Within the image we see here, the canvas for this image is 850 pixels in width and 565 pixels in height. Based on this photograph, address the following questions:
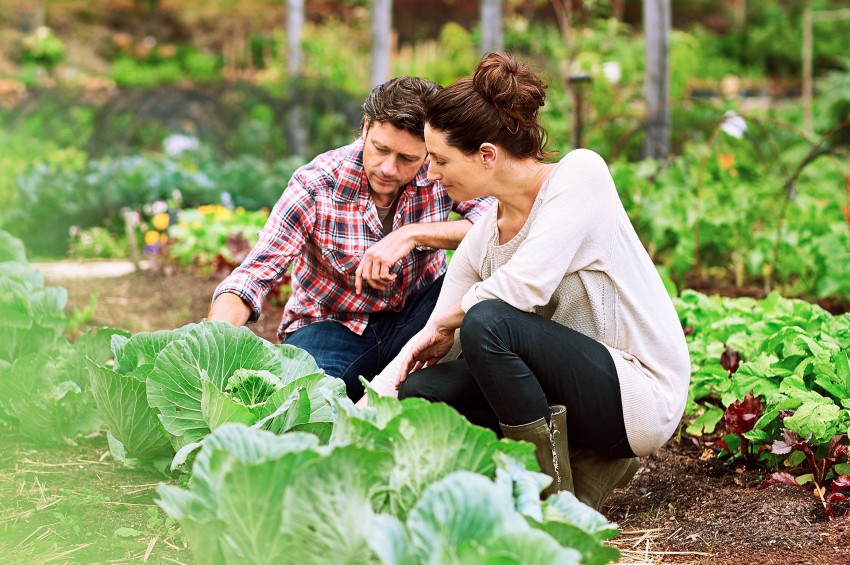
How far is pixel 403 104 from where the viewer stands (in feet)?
8.83

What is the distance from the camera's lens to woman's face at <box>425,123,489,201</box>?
2371 mm

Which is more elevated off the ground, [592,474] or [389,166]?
[389,166]

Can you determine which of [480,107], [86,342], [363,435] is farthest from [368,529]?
[86,342]

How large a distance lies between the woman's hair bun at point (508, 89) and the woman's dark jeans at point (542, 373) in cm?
44

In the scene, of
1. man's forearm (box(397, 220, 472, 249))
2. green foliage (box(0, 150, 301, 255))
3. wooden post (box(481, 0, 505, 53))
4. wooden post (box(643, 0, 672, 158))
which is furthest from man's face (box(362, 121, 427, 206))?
wooden post (box(481, 0, 505, 53))

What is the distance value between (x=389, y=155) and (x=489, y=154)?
504 millimetres

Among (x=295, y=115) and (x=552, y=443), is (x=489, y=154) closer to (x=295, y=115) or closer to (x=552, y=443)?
(x=552, y=443)

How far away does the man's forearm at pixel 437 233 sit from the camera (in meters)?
2.88

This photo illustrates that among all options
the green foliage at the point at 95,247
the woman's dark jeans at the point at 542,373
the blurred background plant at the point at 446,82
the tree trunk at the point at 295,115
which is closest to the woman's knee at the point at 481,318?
the woman's dark jeans at the point at 542,373

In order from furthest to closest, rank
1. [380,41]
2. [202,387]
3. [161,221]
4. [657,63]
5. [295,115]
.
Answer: [295,115] < [380,41] < [657,63] < [161,221] < [202,387]

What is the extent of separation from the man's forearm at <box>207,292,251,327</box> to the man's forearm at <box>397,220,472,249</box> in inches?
20.6

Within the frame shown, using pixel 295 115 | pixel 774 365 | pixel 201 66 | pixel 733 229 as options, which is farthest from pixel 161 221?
pixel 201 66

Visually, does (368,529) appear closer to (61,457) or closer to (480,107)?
(480,107)

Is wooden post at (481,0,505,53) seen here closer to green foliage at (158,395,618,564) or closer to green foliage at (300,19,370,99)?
green foliage at (300,19,370,99)
